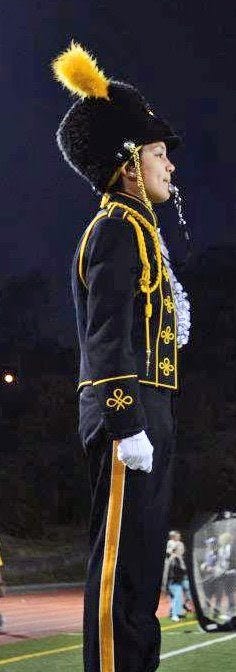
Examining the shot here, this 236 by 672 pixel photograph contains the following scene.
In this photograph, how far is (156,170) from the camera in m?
3.77

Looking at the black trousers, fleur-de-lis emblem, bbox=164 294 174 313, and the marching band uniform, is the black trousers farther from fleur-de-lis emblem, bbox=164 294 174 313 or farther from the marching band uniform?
fleur-de-lis emblem, bbox=164 294 174 313

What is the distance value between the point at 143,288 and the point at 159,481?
1.95ft

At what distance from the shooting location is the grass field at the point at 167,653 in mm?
7316

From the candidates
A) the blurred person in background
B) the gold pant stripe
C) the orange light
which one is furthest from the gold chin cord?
the orange light

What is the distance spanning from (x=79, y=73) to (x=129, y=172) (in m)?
0.36

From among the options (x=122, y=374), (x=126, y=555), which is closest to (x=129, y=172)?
(x=122, y=374)

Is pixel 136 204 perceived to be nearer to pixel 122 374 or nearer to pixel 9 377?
pixel 122 374

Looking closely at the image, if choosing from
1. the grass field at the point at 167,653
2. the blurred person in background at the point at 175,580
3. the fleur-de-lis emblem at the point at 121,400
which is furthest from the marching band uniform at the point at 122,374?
the blurred person in background at the point at 175,580

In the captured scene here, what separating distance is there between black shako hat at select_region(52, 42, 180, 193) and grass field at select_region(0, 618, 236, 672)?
4008 millimetres

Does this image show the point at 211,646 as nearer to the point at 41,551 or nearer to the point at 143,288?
the point at 143,288

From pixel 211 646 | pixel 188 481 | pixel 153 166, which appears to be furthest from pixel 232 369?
pixel 153 166

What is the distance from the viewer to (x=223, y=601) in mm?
6441

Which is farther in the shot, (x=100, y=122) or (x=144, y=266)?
(x=100, y=122)

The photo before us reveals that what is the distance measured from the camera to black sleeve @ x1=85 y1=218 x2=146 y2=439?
3.38 metres
